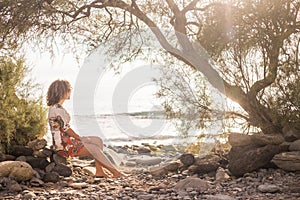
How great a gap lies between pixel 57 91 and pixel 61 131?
0.66 m

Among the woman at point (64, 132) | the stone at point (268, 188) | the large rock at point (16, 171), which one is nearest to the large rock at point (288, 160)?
the stone at point (268, 188)

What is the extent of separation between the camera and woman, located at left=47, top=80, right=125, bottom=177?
7512 millimetres

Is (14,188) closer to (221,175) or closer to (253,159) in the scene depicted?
(221,175)

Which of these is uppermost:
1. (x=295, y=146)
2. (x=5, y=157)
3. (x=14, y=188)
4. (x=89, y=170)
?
(x=295, y=146)

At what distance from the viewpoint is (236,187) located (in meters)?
6.25

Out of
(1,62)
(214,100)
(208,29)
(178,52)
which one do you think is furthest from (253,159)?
(1,62)

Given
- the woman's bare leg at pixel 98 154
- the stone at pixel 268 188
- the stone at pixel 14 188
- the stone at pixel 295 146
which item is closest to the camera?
the stone at pixel 268 188

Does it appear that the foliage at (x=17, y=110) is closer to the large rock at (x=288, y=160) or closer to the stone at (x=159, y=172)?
the stone at (x=159, y=172)

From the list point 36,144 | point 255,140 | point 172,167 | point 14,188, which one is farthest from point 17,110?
point 255,140

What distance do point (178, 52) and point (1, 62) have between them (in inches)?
129

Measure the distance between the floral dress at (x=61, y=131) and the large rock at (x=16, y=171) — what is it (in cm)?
81

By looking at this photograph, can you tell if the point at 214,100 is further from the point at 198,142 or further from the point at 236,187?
the point at 236,187

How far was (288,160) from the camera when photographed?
6.68 m

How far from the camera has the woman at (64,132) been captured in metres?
7.51
